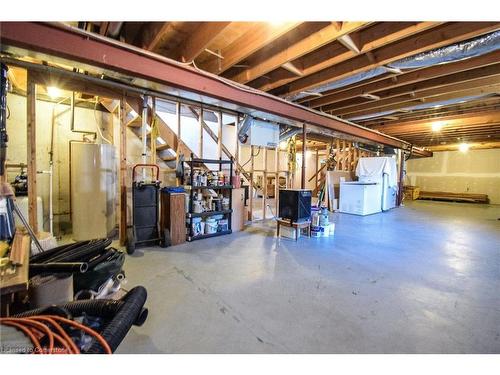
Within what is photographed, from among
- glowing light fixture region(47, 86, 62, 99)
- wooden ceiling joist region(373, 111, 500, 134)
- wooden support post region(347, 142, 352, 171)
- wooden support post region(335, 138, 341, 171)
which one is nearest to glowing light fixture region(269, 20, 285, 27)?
glowing light fixture region(47, 86, 62, 99)

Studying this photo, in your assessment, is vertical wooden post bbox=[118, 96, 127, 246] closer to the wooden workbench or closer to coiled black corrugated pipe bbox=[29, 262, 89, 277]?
coiled black corrugated pipe bbox=[29, 262, 89, 277]

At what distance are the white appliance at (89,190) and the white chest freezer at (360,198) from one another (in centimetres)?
577

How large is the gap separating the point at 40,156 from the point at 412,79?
5.85 metres

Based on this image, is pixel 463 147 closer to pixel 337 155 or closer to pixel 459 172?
Answer: pixel 459 172

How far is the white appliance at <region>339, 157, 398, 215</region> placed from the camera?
6250 millimetres

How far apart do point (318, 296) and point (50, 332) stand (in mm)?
1851

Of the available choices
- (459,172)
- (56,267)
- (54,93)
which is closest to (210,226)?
(56,267)

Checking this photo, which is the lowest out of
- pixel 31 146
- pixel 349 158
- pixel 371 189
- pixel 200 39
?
pixel 371 189

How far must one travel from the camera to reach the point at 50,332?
43.0 inches

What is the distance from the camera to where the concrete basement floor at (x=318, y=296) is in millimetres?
1496

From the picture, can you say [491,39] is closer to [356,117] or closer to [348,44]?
[348,44]

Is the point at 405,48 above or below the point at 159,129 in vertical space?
above

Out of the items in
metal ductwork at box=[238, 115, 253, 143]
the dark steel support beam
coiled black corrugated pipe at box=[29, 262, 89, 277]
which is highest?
the dark steel support beam

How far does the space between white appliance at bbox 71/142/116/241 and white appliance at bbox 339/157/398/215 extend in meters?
Result: 5.78
